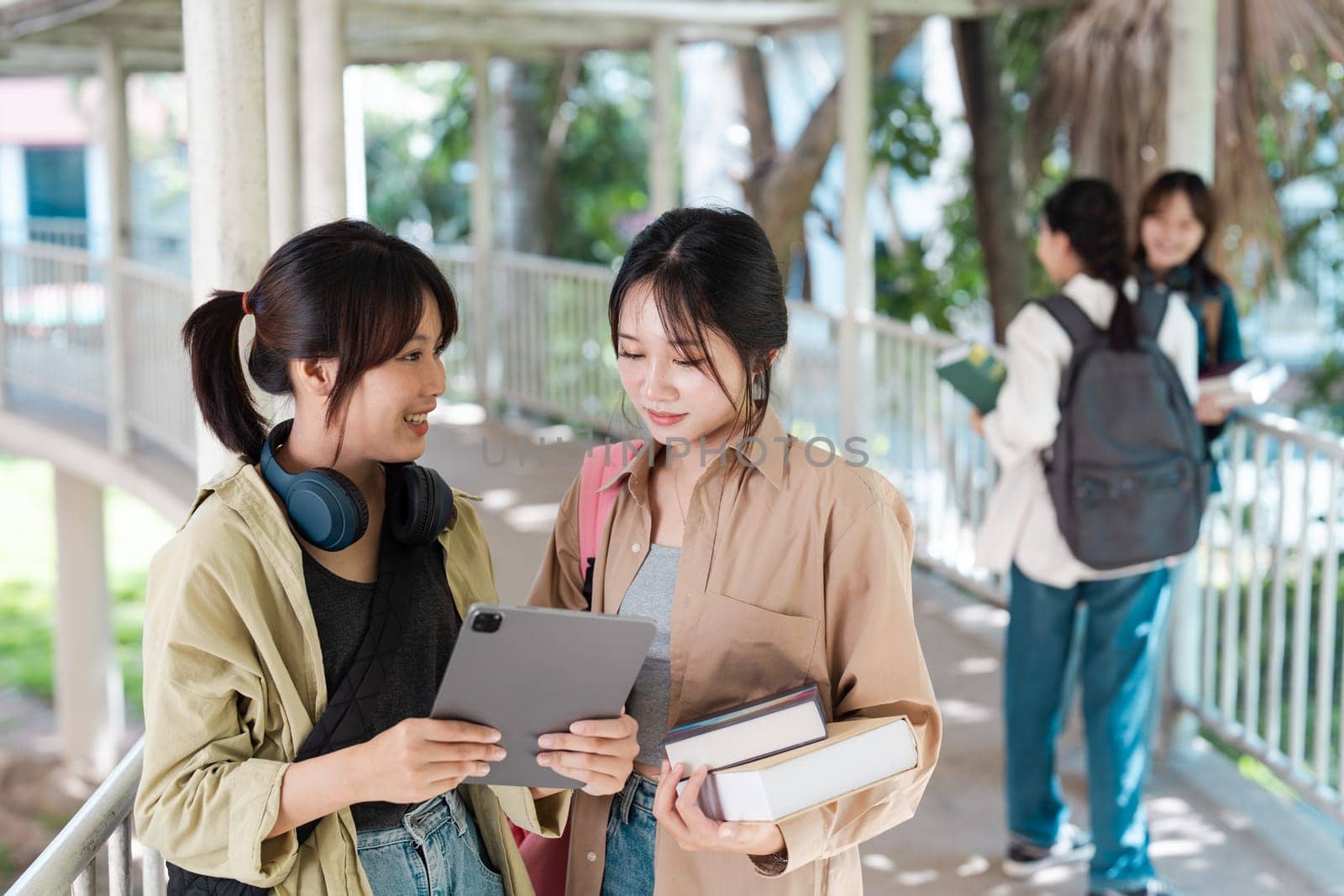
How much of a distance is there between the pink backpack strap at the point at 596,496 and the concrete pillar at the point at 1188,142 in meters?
3.28

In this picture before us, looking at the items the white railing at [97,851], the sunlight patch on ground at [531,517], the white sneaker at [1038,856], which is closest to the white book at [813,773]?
the white railing at [97,851]

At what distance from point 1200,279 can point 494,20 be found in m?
4.38

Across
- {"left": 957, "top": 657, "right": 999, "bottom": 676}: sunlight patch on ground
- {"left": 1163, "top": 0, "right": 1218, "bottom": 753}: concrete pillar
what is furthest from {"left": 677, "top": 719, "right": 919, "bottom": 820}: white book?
{"left": 957, "top": 657, "right": 999, "bottom": 676}: sunlight patch on ground

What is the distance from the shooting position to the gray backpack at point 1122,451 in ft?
11.8

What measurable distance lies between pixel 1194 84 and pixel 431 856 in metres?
4.04

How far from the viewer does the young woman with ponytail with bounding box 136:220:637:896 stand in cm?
159

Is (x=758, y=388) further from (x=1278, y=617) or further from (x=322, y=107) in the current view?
(x=1278, y=617)

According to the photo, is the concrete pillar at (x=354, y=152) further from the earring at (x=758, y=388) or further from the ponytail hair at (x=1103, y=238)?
the earring at (x=758, y=388)

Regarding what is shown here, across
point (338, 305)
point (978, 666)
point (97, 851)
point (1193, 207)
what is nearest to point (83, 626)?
point (978, 666)

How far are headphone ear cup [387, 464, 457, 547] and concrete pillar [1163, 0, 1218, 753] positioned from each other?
139 inches

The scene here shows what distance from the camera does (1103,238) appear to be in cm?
365

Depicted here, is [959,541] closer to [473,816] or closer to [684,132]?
[473,816]

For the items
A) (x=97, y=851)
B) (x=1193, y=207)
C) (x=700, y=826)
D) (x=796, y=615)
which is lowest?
(x=97, y=851)

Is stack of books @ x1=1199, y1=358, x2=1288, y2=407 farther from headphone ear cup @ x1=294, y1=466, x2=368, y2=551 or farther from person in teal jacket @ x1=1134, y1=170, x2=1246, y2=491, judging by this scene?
headphone ear cup @ x1=294, y1=466, x2=368, y2=551
